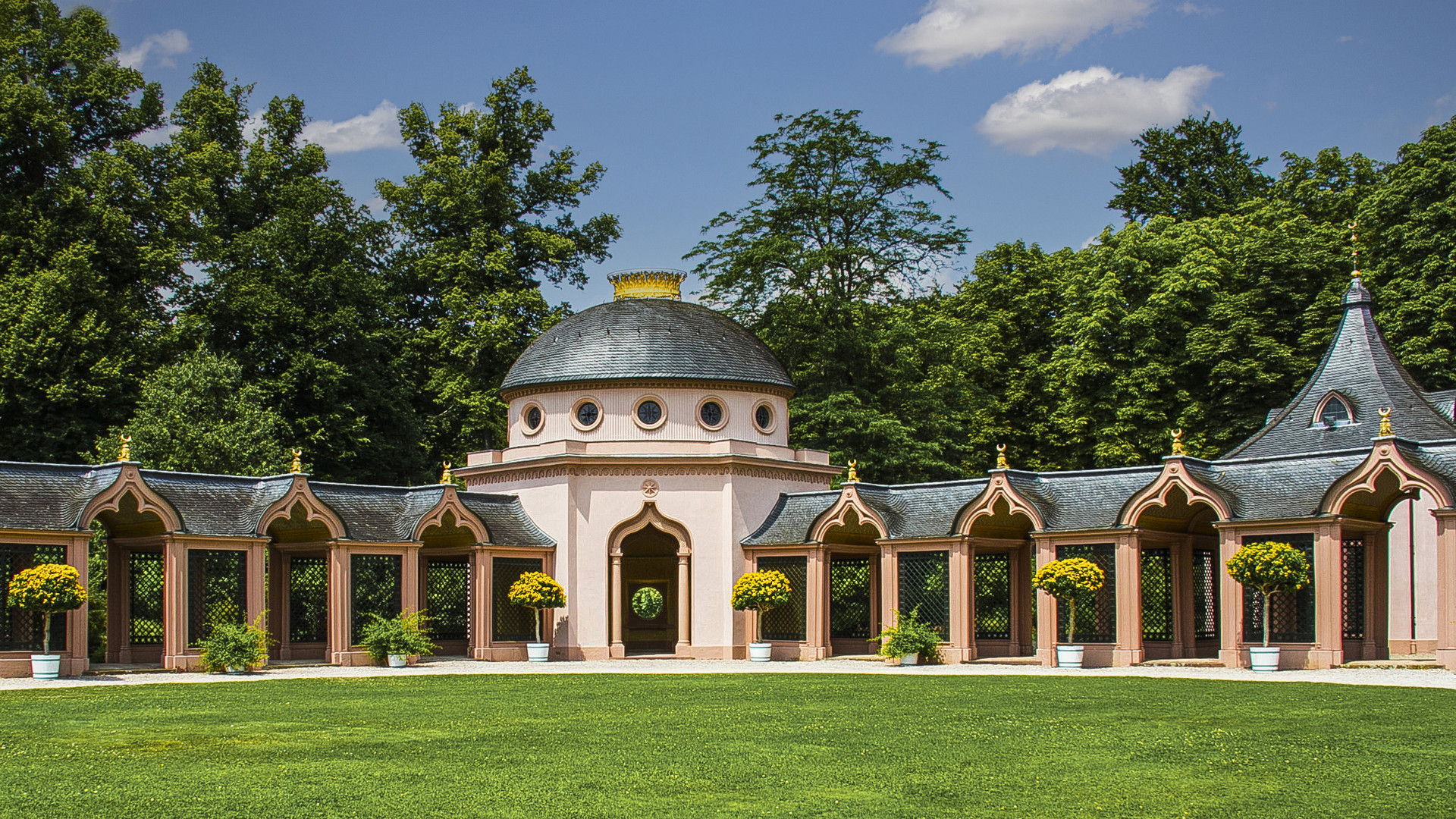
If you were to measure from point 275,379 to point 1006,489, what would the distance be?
27667 millimetres

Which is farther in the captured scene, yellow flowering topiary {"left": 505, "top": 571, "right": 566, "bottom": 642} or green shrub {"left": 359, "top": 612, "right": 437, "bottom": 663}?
yellow flowering topiary {"left": 505, "top": 571, "right": 566, "bottom": 642}

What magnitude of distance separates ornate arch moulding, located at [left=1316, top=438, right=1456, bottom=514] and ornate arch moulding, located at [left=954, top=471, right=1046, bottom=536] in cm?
674

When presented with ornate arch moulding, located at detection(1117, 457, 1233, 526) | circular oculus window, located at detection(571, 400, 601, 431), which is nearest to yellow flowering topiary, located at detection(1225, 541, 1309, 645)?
ornate arch moulding, located at detection(1117, 457, 1233, 526)

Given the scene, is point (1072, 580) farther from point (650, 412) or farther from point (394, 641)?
point (394, 641)

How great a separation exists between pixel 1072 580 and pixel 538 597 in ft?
46.2

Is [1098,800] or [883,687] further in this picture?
[883,687]

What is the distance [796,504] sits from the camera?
4228cm

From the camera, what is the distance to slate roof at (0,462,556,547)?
3228 centimetres

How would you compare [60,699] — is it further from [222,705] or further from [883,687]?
[883,687]

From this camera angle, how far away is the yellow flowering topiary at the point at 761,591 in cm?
3950

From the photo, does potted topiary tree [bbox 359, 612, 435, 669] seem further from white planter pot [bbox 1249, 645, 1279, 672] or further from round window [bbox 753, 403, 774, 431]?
white planter pot [bbox 1249, 645, 1279, 672]

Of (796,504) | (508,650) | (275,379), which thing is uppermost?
(275,379)

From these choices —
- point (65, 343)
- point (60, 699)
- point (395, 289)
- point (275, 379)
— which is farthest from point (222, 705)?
point (395, 289)

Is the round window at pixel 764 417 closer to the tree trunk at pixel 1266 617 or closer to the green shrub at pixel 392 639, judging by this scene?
the green shrub at pixel 392 639
